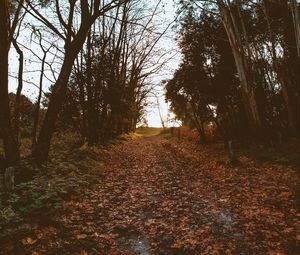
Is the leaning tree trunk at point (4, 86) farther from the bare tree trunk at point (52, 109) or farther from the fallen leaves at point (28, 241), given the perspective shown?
the fallen leaves at point (28, 241)

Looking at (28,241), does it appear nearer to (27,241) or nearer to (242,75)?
(27,241)

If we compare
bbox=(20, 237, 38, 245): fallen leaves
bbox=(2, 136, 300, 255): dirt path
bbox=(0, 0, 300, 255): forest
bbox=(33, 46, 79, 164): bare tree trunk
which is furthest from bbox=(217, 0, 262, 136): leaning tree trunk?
bbox=(20, 237, 38, 245): fallen leaves

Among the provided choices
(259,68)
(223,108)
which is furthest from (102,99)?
(259,68)

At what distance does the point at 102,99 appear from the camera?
20469 millimetres

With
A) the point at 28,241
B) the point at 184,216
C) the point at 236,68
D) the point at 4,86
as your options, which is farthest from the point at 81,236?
the point at 236,68

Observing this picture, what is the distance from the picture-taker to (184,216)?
295 inches

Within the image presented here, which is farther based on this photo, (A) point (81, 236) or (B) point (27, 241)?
(A) point (81, 236)

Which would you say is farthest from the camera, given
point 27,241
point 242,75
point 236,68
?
point 236,68

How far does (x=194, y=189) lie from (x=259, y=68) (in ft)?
44.7

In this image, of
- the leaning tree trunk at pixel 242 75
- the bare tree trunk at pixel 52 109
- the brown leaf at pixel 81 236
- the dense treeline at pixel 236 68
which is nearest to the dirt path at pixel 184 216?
the brown leaf at pixel 81 236

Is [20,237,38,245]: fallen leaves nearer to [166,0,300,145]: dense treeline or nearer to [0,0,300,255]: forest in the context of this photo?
[0,0,300,255]: forest

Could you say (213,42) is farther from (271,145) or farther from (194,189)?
(194,189)

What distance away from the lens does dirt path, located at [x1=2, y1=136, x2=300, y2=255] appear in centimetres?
581

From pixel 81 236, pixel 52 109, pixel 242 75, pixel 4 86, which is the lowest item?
pixel 81 236
